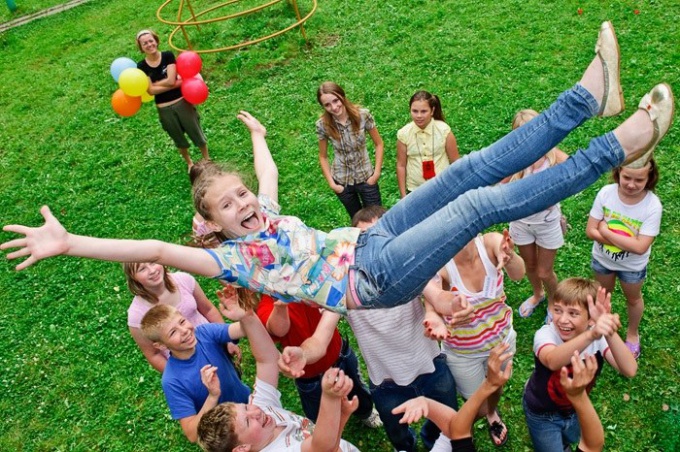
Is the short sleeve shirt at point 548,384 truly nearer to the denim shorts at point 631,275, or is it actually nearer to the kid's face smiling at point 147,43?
the denim shorts at point 631,275

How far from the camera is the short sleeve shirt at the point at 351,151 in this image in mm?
5430

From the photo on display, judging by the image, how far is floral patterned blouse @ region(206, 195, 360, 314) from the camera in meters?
3.18

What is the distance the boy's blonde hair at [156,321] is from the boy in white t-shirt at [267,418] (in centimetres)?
52

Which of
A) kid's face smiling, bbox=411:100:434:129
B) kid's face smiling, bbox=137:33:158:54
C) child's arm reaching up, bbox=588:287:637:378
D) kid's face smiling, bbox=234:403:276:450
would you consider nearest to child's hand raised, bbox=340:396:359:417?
kid's face smiling, bbox=234:403:276:450

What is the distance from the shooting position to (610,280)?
4406 millimetres

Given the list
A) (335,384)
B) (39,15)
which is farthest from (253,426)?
(39,15)

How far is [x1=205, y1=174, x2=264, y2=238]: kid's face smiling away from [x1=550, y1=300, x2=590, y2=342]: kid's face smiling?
1.73 metres

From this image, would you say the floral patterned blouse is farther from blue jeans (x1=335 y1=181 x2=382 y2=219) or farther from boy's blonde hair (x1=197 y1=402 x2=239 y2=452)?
blue jeans (x1=335 y1=181 x2=382 y2=219)

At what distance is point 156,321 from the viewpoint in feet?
11.7

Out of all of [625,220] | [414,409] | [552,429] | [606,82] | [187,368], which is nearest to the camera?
[414,409]

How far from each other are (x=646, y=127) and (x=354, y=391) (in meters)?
2.53

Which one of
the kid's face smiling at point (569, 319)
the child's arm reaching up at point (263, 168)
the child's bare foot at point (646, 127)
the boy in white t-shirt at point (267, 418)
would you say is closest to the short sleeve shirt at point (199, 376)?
the boy in white t-shirt at point (267, 418)

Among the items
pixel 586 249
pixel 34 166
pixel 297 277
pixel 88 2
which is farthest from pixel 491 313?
pixel 88 2

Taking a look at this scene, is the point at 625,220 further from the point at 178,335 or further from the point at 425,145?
the point at 178,335
